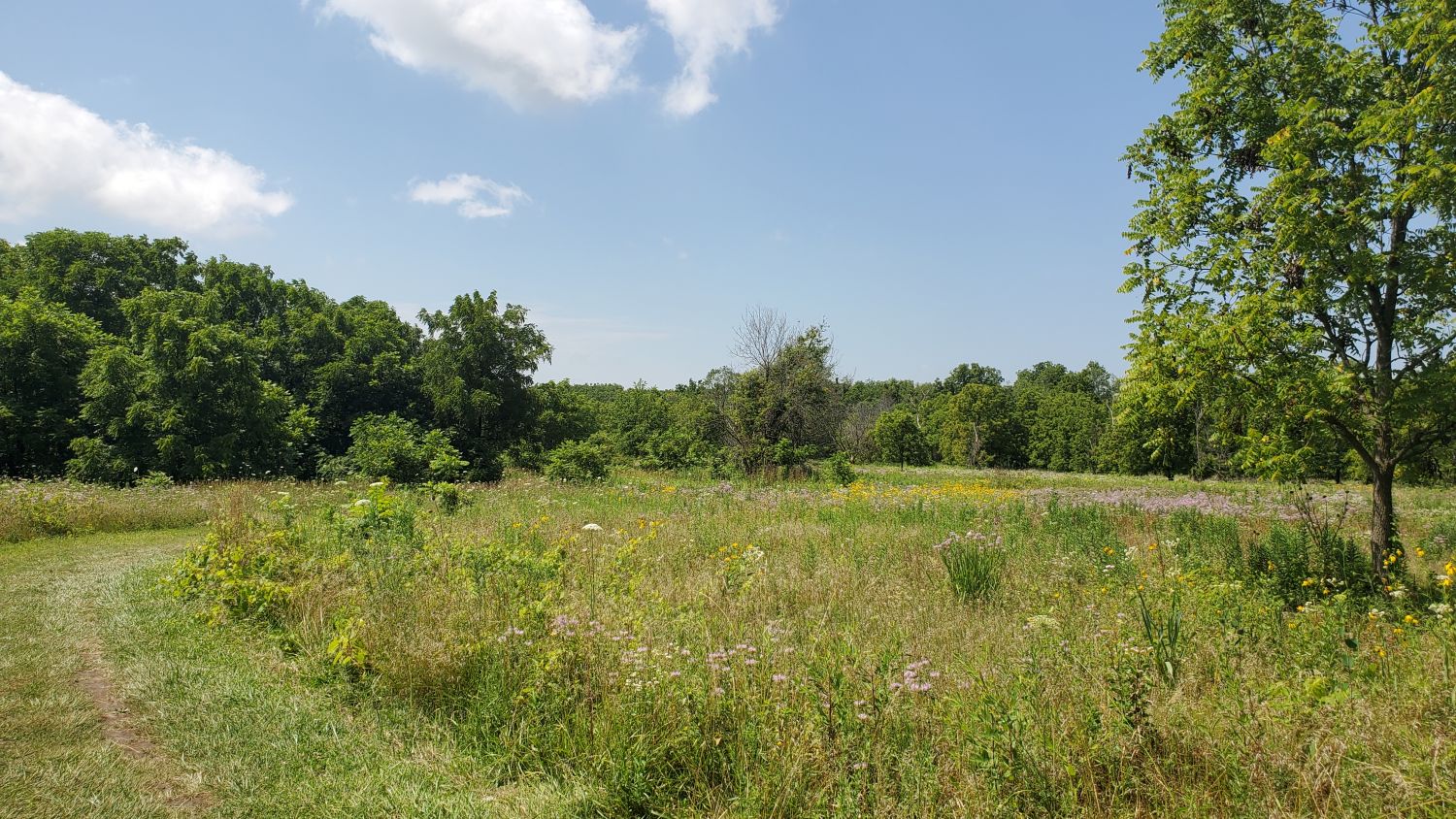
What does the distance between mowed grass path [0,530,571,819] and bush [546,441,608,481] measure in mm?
12962

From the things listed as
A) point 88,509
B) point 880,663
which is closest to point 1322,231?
point 880,663

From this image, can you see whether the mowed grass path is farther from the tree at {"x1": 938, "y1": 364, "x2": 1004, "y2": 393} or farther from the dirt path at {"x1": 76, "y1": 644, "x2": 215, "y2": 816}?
the tree at {"x1": 938, "y1": 364, "x2": 1004, "y2": 393}

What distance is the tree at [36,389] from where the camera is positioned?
864 inches

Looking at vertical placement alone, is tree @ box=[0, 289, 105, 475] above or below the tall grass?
above

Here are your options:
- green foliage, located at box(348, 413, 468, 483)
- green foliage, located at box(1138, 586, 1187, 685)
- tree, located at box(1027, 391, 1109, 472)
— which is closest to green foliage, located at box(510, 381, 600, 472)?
green foliage, located at box(348, 413, 468, 483)

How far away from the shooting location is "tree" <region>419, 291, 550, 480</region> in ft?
94.0

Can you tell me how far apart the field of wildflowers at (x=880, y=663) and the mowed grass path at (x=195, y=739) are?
0.29 metres

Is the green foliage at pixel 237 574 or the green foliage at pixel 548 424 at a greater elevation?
the green foliage at pixel 548 424

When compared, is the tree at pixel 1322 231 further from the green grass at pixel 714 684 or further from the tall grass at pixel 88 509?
the tall grass at pixel 88 509

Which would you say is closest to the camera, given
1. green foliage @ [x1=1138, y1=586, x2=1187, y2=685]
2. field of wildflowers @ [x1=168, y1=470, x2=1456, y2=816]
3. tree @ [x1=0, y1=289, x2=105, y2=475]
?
field of wildflowers @ [x1=168, y1=470, x2=1456, y2=816]

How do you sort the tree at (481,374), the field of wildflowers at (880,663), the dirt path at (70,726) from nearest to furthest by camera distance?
1. the field of wildflowers at (880,663)
2. the dirt path at (70,726)
3. the tree at (481,374)

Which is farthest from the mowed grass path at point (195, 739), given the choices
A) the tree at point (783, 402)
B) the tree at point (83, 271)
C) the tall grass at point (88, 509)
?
the tree at point (83, 271)

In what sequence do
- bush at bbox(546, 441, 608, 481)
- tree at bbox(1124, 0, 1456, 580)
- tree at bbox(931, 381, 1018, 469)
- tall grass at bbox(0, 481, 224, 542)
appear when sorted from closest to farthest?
1. tree at bbox(1124, 0, 1456, 580)
2. tall grass at bbox(0, 481, 224, 542)
3. bush at bbox(546, 441, 608, 481)
4. tree at bbox(931, 381, 1018, 469)

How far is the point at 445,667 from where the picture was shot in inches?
177
